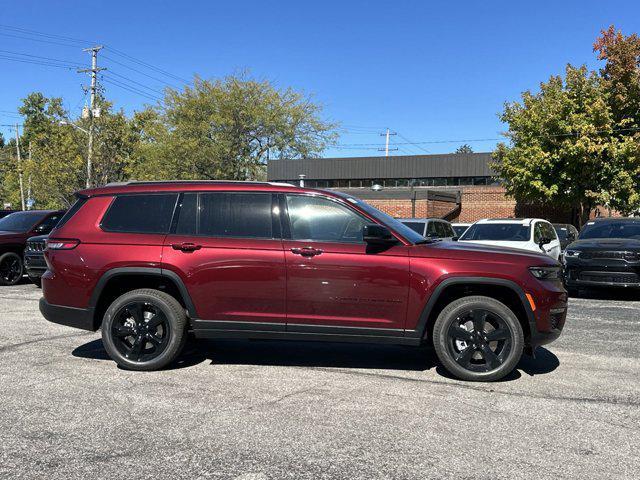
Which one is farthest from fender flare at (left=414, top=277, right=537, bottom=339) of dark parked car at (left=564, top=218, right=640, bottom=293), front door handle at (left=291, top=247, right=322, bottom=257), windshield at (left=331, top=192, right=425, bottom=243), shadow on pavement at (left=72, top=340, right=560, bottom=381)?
dark parked car at (left=564, top=218, right=640, bottom=293)

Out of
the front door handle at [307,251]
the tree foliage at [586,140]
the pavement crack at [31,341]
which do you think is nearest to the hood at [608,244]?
the front door handle at [307,251]

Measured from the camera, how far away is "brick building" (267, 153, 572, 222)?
32.8 metres

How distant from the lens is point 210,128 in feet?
135

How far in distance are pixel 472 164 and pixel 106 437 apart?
3820cm

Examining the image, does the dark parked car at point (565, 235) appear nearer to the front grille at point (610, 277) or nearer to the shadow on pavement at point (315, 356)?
the front grille at point (610, 277)

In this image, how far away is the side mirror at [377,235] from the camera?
5.02 meters

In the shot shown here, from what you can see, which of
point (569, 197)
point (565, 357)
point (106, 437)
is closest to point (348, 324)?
point (106, 437)

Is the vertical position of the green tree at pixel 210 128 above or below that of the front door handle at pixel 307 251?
above

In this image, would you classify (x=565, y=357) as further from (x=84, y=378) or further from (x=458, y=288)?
(x=84, y=378)

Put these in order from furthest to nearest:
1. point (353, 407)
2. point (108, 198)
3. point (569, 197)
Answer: point (569, 197), point (108, 198), point (353, 407)

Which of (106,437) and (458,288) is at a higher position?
(458,288)

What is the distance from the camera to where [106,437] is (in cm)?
371

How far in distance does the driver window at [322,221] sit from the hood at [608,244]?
761 centimetres

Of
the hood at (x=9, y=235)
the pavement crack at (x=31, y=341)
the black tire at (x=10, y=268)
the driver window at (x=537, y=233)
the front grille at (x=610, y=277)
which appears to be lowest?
the pavement crack at (x=31, y=341)
